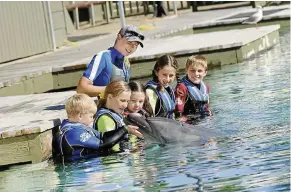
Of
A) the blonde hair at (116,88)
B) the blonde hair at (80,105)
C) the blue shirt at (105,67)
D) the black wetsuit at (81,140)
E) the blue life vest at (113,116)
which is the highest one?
the blue shirt at (105,67)

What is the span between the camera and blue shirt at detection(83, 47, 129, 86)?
980 centimetres

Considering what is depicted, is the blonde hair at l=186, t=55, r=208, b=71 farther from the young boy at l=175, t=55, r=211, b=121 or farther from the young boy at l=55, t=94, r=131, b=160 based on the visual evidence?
the young boy at l=55, t=94, r=131, b=160

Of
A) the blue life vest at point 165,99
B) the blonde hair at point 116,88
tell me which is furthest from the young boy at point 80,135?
the blue life vest at point 165,99

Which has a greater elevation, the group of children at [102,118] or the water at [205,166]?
the group of children at [102,118]

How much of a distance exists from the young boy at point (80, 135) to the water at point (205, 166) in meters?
0.13

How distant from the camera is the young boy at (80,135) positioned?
8.76m

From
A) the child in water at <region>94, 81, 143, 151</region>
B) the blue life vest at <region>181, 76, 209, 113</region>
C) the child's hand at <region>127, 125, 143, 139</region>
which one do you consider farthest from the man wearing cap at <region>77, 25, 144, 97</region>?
the blue life vest at <region>181, 76, 209, 113</region>

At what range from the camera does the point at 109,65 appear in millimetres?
9875

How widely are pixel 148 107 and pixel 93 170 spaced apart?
1697 millimetres

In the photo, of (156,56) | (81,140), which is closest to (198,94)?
(81,140)

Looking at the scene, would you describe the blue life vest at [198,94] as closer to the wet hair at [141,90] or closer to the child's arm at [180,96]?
the child's arm at [180,96]

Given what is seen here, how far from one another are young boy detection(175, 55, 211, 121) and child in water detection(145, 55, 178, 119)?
0.49 m

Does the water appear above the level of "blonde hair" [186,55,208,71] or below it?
below

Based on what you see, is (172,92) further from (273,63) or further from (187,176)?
(273,63)
